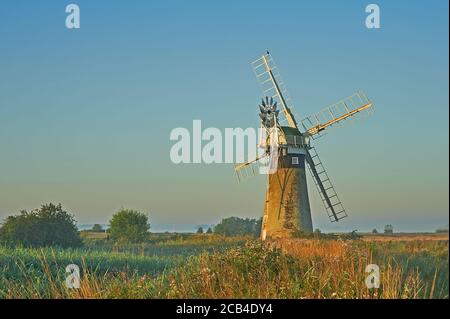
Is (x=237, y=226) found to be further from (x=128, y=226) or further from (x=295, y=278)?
(x=295, y=278)

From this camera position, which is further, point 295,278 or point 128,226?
point 128,226

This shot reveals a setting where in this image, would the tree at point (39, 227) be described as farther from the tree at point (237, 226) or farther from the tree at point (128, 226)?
the tree at point (237, 226)

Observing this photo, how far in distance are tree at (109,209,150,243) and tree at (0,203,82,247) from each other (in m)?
7.01

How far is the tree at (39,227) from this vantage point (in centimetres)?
3108

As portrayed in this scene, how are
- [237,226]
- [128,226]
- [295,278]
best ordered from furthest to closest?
[237,226] < [128,226] < [295,278]

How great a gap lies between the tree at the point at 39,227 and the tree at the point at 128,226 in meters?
7.01

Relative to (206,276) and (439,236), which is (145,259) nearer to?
(206,276)

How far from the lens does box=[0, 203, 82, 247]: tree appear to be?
3108 cm

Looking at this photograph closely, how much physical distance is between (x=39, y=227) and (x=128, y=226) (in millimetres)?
8419

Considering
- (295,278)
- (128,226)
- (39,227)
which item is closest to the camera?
(295,278)

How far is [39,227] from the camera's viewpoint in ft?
103

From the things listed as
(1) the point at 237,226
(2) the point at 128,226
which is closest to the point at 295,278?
(2) the point at 128,226
